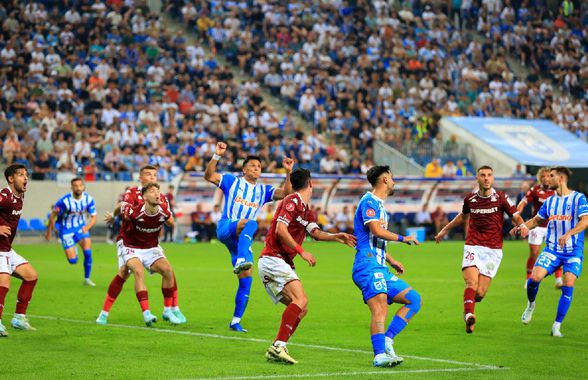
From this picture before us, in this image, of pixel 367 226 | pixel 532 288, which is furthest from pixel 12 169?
pixel 532 288

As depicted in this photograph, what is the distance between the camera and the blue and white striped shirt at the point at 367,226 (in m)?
11.3

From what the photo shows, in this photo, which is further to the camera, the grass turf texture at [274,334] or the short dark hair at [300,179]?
the short dark hair at [300,179]

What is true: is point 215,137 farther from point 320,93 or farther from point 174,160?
point 320,93

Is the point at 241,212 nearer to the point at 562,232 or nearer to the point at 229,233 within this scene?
the point at 229,233

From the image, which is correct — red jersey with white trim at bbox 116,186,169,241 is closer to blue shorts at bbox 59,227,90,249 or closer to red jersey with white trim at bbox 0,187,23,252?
red jersey with white trim at bbox 0,187,23,252

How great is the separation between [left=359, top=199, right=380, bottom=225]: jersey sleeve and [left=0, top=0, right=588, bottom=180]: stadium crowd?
25.5 m

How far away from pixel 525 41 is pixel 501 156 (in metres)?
11.2

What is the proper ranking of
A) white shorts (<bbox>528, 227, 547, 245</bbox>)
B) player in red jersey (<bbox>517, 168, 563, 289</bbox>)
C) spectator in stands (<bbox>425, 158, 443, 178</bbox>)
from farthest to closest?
spectator in stands (<bbox>425, 158, 443, 178</bbox>)
white shorts (<bbox>528, 227, 547, 245</bbox>)
player in red jersey (<bbox>517, 168, 563, 289</bbox>)

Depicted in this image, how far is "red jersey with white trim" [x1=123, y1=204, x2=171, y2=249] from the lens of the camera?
15.1 metres

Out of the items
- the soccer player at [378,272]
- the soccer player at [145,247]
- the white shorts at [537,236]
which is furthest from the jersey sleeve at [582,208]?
the white shorts at [537,236]


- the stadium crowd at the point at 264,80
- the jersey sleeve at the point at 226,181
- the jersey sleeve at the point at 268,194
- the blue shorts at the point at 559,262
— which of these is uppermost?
the jersey sleeve at the point at 226,181

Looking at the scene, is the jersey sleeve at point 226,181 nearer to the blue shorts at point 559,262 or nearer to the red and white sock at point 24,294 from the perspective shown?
the red and white sock at point 24,294

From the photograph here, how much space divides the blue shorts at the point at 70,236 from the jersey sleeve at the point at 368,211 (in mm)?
12715

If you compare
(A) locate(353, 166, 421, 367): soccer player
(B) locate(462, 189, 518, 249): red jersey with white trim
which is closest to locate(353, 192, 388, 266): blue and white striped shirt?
(A) locate(353, 166, 421, 367): soccer player
